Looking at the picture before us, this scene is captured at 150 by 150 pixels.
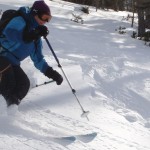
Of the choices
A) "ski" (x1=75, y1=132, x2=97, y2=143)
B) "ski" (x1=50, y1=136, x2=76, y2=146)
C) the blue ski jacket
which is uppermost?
the blue ski jacket

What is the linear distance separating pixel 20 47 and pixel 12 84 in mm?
496

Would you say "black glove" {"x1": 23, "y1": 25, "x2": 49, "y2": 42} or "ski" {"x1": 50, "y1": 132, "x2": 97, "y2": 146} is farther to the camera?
"black glove" {"x1": 23, "y1": 25, "x2": 49, "y2": 42}

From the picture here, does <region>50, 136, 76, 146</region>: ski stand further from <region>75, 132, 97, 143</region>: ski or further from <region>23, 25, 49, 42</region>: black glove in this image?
<region>23, 25, 49, 42</region>: black glove

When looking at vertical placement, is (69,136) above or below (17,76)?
below

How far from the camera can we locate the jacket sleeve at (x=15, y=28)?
14.6ft

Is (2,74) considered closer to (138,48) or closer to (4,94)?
(4,94)

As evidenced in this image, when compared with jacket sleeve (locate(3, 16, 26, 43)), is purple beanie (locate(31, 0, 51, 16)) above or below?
above

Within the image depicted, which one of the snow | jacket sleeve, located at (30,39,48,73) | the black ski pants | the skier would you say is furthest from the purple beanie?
the snow

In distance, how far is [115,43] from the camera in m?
10.5

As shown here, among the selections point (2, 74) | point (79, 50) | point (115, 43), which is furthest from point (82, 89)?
Result: point (115, 43)

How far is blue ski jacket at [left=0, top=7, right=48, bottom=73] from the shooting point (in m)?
4.46

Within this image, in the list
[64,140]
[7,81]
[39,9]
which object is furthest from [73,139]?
[39,9]

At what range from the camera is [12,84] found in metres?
4.85

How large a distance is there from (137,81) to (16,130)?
351 cm
